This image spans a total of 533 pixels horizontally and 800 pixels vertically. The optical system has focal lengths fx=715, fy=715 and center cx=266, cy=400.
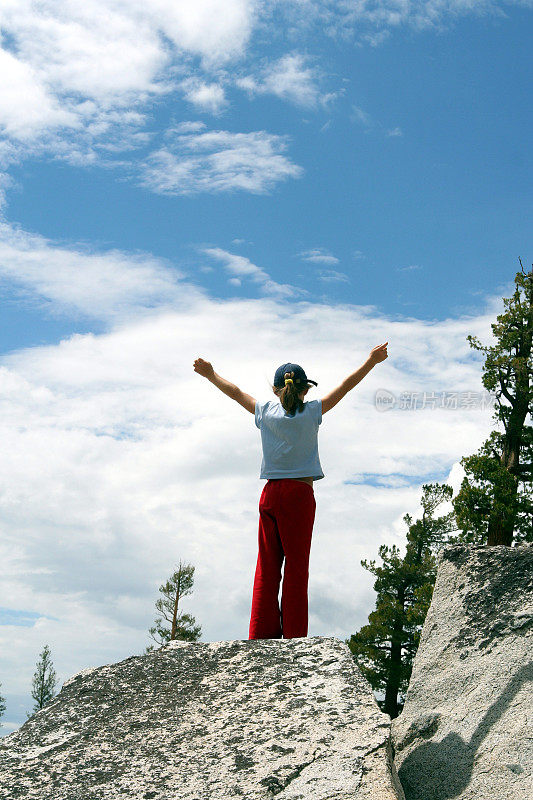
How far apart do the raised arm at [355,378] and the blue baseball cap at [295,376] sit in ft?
0.77

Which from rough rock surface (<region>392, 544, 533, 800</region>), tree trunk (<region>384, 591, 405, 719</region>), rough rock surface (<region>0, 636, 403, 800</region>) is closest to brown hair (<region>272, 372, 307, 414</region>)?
rough rock surface (<region>392, 544, 533, 800</region>)

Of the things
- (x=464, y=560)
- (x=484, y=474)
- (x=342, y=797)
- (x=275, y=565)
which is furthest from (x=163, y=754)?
(x=484, y=474)

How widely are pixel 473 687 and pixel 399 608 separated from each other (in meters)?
20.8

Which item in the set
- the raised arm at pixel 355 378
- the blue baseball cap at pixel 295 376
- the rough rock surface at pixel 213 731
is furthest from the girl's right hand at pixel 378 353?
the rough rock surface at pixel 213 731

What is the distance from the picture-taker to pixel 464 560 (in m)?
4.47

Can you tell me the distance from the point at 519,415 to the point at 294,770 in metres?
18.3

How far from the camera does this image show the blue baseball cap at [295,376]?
16.8 feet

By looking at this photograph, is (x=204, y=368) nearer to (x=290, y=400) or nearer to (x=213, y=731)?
(x=290, y=400)

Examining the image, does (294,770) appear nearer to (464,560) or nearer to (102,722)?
(102,722)

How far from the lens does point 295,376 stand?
5148mm

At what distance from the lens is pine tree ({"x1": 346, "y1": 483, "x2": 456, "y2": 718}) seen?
22.9 meters

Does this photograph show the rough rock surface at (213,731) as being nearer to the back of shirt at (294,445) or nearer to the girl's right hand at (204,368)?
the back of shirt at (294,445)

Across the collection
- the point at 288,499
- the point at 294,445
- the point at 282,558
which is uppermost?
the point at 294,445

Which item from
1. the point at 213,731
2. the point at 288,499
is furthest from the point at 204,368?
the point at 213,731
